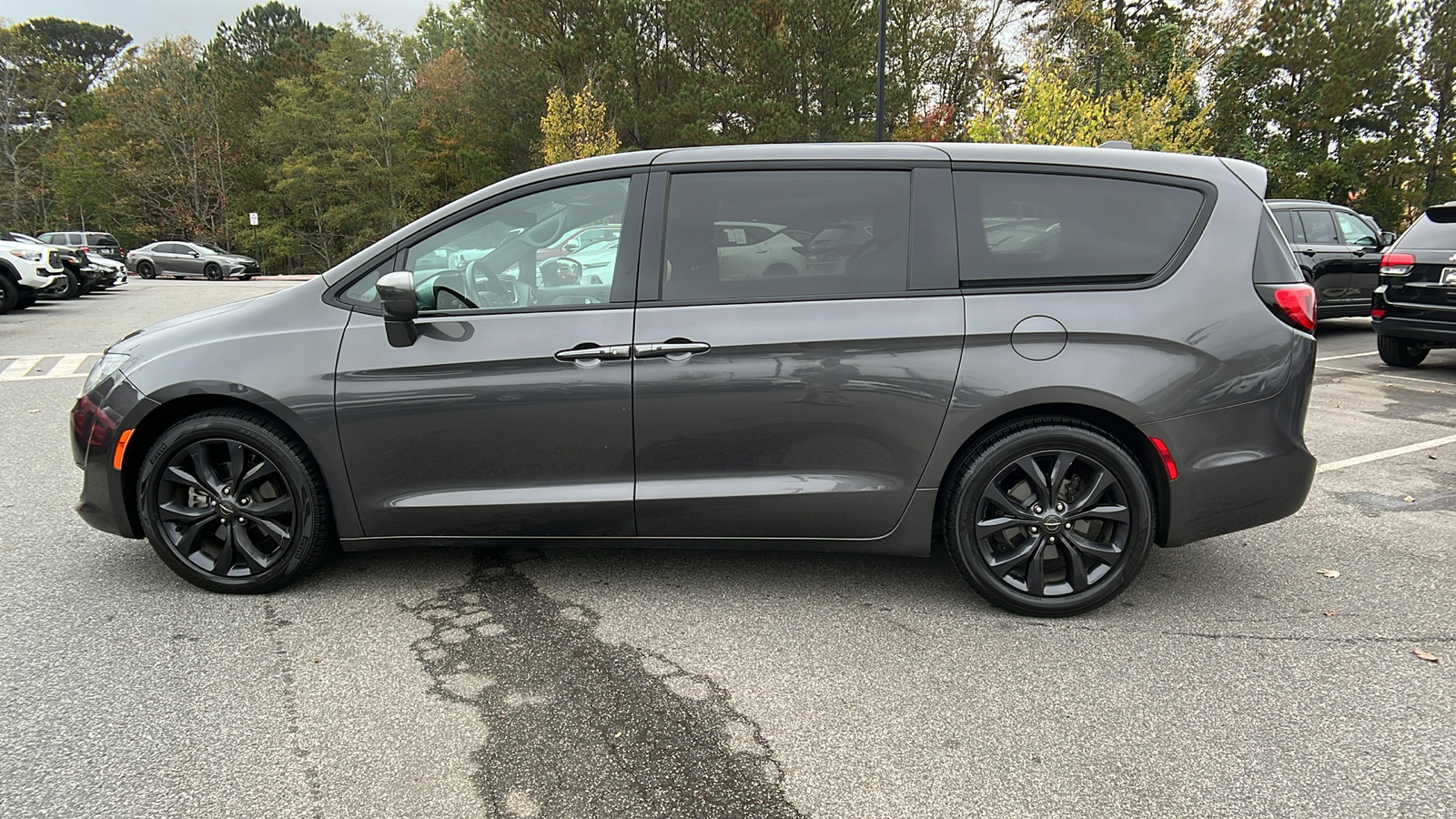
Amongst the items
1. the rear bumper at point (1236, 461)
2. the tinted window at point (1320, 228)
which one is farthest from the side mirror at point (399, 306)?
the tinted window at point (1320, 228)

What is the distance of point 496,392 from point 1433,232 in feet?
30.9

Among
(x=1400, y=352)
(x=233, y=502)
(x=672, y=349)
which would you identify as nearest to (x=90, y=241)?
(x=233, y=502)

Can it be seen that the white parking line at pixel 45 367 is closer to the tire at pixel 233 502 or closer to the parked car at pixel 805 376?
the tire at pixel 233 502

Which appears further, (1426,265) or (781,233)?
(1426,265)

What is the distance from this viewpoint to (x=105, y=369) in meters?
3.70

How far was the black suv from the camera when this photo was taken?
38.4 feet

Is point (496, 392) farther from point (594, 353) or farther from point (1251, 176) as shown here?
point (1251, 176)

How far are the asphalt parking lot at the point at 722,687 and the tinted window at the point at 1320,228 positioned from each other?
8.95 m

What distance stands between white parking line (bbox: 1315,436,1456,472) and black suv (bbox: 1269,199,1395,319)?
606 centimetres

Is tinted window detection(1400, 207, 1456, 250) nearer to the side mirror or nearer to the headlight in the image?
the side mirror

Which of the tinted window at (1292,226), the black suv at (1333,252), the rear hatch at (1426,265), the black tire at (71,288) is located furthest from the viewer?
the black tire at (71,288)

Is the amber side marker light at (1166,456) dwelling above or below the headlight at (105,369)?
below

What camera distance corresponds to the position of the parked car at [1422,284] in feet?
27.8

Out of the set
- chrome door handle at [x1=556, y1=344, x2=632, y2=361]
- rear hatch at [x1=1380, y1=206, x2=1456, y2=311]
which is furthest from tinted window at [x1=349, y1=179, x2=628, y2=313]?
rear hatch at [x1=1380, y1=206, x2=1456, y2=311]
